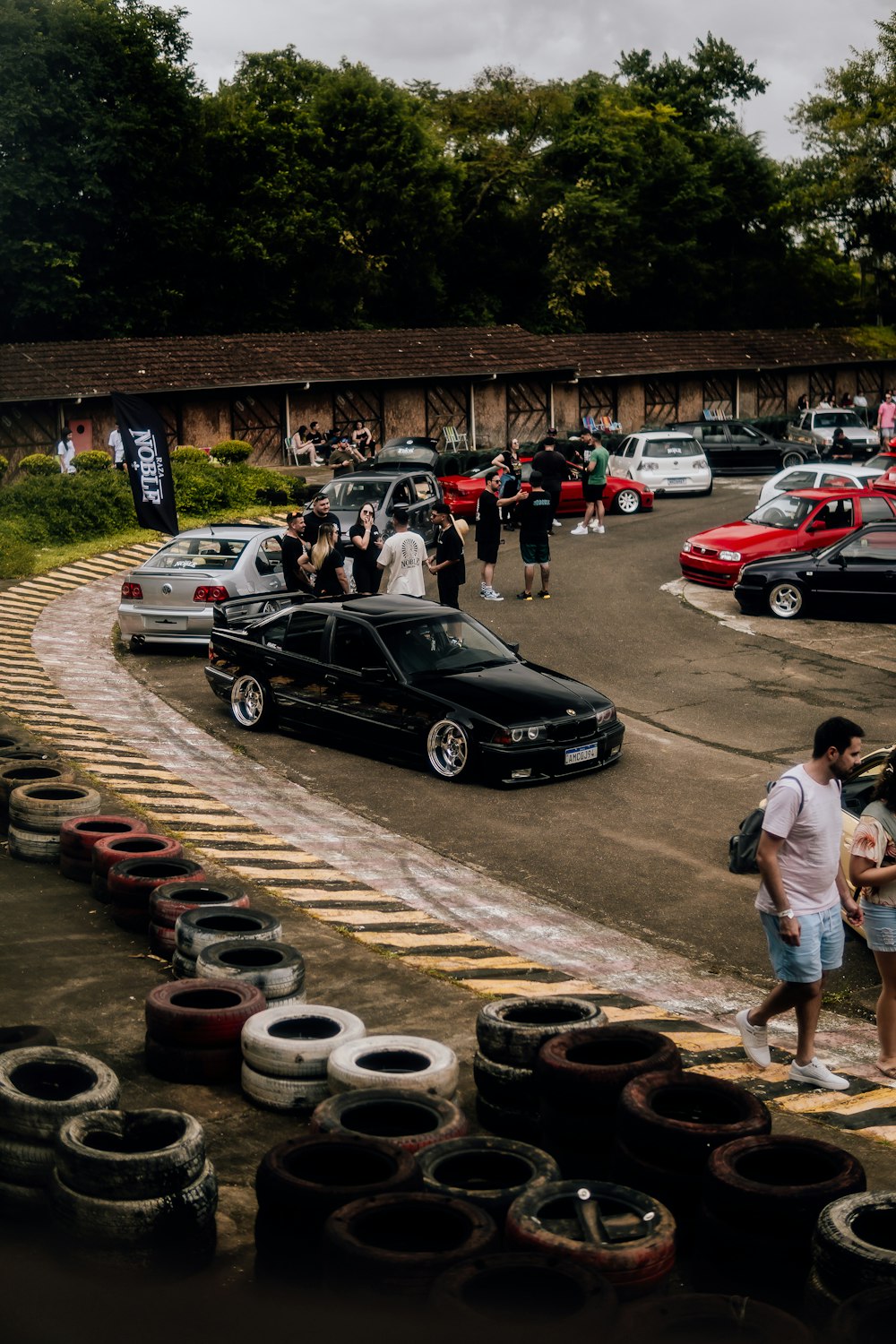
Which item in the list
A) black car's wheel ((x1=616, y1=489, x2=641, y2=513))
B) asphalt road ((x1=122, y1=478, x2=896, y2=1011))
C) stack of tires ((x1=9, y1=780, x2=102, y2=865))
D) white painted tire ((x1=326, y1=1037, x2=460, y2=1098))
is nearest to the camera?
white painted tire ((x1=326, y1=1037, x2=460, y2=1098))

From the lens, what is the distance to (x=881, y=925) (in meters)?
7.82

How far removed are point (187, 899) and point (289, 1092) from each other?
2.75 metres

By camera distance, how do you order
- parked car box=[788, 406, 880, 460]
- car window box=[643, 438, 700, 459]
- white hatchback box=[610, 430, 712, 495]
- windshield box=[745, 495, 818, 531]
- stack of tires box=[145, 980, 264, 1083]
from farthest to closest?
parked car box=[788, 406, 880, 460]
car window box=[643, 438, 700, 459]
white hatchback box=[610, 430, 712, 495]
windshield box=[745, 495, 818, 531]
stack of tires box=[145, 980, 264, 1083]

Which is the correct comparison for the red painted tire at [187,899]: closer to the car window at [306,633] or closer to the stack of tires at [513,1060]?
the stack of tires at [513,1060]

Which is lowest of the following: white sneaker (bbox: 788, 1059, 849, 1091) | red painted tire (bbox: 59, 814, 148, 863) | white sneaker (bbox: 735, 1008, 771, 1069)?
white sneaker (bbox: 788, 1059, 849, 1091)

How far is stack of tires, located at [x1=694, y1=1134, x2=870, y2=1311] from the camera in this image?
5652 mm

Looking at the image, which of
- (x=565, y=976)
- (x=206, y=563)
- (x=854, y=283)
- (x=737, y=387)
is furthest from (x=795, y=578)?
(x=854, y=283)

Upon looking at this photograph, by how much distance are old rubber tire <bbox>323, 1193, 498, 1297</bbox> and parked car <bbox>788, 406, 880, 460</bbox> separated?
144 feet

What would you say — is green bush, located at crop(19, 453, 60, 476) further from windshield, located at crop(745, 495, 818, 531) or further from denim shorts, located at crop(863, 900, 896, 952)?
denim shorts, located at crop(863, 900, 896, 952)

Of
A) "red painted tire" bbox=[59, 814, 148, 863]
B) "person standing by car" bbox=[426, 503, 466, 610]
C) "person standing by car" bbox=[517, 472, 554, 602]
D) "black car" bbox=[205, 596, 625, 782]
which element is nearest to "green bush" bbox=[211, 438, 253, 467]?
"person standing by car" bbox=[517, 472, 554, 602]

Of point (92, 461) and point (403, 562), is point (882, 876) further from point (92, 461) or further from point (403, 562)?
point (92, 461)

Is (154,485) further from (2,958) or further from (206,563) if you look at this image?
(2,958)

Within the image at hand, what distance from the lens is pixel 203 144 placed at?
60281mm

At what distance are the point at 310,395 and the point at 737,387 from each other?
2059 cm
